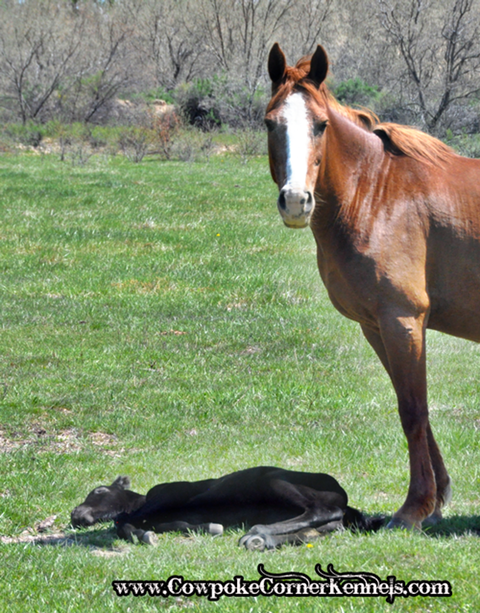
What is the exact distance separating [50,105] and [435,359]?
33225 mm

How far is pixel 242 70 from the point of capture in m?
41.5

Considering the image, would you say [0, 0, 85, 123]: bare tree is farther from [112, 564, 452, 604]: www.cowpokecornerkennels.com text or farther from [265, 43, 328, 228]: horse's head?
[112, 564, 452, 604]: www.cowpokecornerkennels.com text

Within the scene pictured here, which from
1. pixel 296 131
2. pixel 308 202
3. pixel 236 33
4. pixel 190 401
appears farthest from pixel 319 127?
pixel 236 33

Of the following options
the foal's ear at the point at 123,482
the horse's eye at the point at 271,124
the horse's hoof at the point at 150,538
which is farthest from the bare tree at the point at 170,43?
the horse's hoof at the point at 150,538

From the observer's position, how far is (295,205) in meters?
3.62

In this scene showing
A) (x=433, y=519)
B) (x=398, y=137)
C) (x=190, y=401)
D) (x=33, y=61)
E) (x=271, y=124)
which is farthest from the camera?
(x=33, y=61)

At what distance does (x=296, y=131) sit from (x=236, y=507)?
7.19 feet

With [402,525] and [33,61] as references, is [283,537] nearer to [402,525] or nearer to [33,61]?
[402,525]

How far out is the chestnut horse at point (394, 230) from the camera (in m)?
4.05

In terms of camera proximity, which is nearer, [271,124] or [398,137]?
[271,124]

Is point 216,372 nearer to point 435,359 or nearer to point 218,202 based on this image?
point 435,359

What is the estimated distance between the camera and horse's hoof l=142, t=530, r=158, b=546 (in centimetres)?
402

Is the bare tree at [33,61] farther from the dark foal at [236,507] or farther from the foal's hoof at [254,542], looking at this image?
the foal's hoof at [254,542]

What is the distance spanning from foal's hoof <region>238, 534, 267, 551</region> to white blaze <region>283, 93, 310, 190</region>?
1.81 meters
